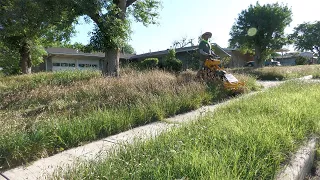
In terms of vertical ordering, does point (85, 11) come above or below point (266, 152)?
above

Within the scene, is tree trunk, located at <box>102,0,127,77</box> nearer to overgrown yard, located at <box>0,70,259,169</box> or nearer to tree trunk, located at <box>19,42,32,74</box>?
overgrown yard, located at <box>0,70,259,169</box>

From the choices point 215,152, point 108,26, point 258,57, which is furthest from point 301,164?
point 258,57

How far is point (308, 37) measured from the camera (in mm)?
56531

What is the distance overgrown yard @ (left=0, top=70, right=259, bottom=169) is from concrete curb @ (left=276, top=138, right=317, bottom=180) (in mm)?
2634

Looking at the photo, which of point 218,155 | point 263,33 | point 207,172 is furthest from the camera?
point 263,33

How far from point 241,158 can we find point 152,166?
878mm

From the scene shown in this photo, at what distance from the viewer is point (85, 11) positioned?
29.4ft

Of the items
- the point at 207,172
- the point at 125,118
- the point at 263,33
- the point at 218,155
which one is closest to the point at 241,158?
the point at 218,155

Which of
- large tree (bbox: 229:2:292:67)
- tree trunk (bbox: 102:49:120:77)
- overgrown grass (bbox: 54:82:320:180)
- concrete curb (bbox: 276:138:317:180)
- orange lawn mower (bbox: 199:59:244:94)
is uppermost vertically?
large tree (bbox: 229:2:292:67)

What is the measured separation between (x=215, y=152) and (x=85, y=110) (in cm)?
339

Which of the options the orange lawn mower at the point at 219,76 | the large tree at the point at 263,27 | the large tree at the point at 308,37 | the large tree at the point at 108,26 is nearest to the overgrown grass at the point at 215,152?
the orange lawn mower at the point at 219,76

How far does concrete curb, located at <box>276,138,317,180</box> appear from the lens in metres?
2.23

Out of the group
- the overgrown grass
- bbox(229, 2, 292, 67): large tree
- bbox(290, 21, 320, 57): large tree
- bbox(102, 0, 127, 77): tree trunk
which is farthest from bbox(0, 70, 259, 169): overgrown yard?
bbox(290, 21, 320, 57): large tree

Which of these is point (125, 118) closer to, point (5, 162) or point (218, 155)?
point (5, 162)
